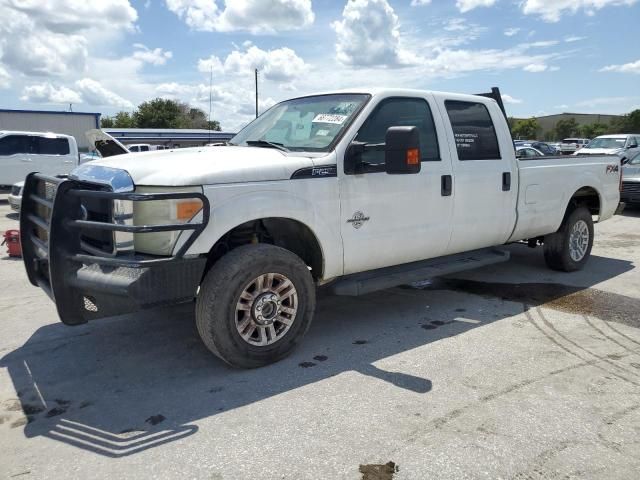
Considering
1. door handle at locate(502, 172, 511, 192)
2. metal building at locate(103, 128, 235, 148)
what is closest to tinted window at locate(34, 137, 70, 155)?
Result: door handle at locate(502, 172, 511, 192)

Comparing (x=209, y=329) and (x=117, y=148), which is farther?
(x=117, y=148)

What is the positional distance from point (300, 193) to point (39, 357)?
2.30 metres

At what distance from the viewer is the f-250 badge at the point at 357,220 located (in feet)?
13.7

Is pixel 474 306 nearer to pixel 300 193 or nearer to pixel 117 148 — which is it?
pixel 300 193

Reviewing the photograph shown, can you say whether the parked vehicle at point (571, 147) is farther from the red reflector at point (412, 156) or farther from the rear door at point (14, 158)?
the red reflector at point (412, 156)

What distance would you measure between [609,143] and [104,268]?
782 inches

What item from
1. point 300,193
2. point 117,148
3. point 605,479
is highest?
point 117,148

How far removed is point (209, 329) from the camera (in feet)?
11.6

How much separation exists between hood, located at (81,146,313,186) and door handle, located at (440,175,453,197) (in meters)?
1.39

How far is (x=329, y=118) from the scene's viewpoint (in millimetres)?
4414

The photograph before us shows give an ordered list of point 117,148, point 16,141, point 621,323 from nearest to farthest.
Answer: point 621,323, point 117,148, point 16,141

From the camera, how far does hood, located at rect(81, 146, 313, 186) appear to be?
3404 mm

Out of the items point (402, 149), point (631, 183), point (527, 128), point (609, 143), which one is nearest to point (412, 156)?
point (402, 149)

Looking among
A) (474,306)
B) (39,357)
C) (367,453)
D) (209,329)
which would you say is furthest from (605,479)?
(39,357)
